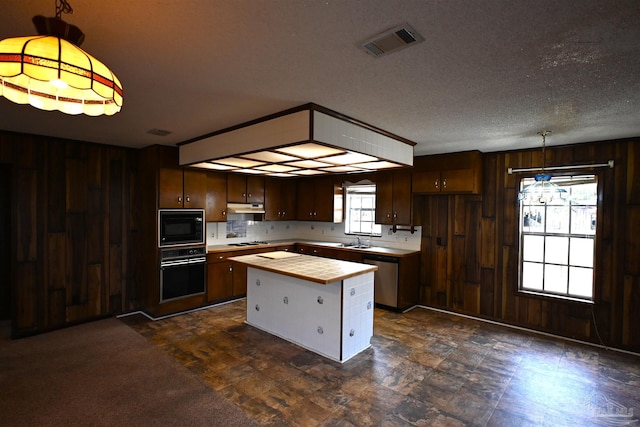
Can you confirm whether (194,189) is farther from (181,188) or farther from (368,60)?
(368,60)

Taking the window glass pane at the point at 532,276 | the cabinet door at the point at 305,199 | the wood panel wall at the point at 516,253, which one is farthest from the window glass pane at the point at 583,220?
the cabinet door at the point at 305,199

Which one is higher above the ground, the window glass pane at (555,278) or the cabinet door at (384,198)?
the cabinet door at (384,198)

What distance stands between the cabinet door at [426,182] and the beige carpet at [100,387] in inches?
151

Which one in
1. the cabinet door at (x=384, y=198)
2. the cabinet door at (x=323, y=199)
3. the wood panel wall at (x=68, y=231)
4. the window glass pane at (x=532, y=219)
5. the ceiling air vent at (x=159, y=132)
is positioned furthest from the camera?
the cabinet door at (x=323, y=199)

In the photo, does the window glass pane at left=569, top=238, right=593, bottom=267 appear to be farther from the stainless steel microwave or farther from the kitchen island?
the stainless steel microwave

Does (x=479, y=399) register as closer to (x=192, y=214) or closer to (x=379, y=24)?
(x=379, y=24)

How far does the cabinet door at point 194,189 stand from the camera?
478 cm

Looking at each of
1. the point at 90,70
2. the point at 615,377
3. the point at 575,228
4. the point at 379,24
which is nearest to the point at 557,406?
the point at 615,377

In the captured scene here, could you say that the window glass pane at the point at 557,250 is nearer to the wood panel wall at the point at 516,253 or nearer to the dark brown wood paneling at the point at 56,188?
the wood panel wall at the point at 516,253

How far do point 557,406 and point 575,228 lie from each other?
2.42 m

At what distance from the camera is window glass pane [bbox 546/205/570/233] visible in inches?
164

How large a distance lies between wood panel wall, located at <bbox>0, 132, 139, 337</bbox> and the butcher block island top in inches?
78.1

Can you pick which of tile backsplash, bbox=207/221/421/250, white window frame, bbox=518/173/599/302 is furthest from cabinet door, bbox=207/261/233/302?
white window frame, bbox=518/173/599/302

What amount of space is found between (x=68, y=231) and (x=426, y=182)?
5063 mm
